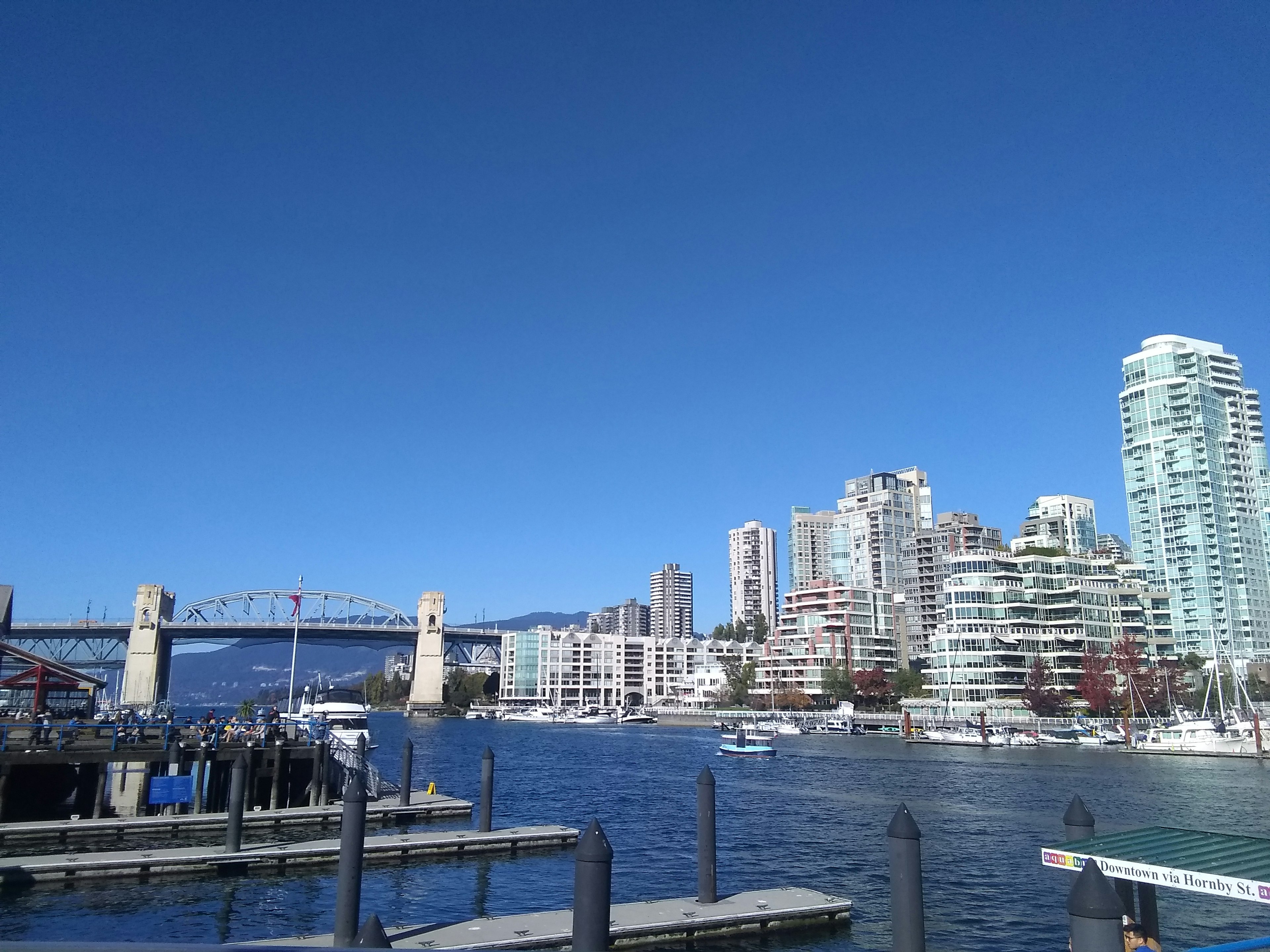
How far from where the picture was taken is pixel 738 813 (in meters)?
52.6

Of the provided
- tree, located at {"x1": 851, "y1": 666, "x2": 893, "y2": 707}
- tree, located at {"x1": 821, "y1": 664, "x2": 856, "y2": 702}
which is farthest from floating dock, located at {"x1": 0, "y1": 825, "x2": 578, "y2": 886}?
tree, located at {"x1": 821, "y1": 664, "x2": 856, "y2": 702}

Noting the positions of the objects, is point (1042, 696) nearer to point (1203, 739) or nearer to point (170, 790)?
point (1203, 739)

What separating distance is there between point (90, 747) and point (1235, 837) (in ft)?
144

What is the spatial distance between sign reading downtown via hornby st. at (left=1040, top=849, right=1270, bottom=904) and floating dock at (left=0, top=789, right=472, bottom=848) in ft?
93.6

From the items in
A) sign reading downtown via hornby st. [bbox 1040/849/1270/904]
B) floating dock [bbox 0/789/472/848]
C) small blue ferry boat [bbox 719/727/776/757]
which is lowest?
small blue ferry boat [bbox 719/727/776/757]

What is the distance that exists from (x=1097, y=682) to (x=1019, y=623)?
15.6 meters

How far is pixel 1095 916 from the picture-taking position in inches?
346

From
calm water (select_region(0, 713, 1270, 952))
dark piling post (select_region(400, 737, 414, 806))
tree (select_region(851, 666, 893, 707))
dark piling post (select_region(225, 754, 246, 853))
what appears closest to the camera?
calm water (select_region(0, 713, 1270, 952))

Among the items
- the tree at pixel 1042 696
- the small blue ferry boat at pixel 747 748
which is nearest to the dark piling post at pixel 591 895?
the small blue ferry boat at pixel 747 748

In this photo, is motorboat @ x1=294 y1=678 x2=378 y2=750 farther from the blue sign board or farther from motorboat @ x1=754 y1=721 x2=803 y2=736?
→ motorboat @ x1=754 y1=721 x2=803 y2=736

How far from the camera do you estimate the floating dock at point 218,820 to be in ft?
120

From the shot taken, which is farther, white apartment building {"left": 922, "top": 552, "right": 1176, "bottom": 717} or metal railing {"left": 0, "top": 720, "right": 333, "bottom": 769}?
white apartment building {"left": 922, "top": 552, "right": 1176, "bottom": 717}

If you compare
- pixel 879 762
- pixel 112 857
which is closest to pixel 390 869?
pixel 112 857

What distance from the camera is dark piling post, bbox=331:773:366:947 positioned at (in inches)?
812
